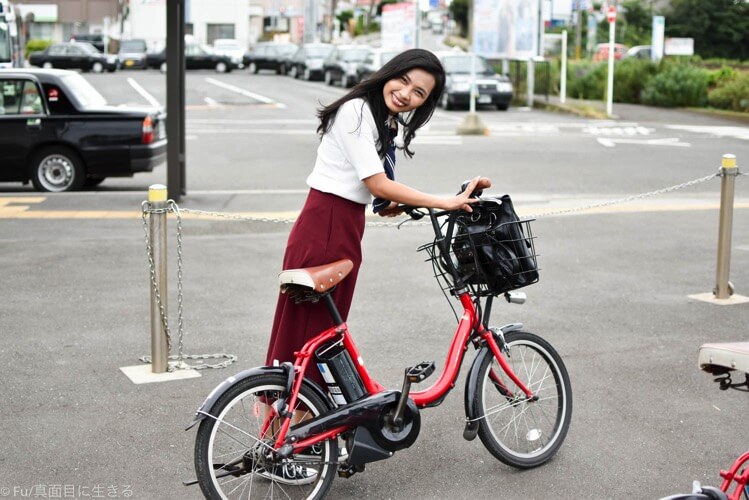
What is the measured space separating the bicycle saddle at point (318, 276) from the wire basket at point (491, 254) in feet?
1.26

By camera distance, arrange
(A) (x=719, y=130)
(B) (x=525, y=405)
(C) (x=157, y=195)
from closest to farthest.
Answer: (B) (x=525, y=405)
(C) (x=157, y=195)
(A) (x=719, y=130)

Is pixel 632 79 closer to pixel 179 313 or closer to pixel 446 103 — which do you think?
pixel 446 103

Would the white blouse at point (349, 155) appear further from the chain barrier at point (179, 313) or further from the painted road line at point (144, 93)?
the painted road line at point (144, 93)

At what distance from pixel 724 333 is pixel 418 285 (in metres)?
2.65

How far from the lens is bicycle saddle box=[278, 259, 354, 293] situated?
14.4 ft

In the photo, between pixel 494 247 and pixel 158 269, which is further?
pixel 158 269

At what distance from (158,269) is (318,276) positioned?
7.30ft

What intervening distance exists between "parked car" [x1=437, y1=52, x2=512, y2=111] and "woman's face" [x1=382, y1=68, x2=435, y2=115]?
28.6 m

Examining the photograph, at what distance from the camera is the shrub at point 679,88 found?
33.9m

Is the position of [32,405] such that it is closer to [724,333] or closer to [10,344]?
[10,344]

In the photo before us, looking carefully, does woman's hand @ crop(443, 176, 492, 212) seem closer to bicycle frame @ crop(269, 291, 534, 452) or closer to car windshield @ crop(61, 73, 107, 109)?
bicycle frame @ crop(269, 291, 534, 452)

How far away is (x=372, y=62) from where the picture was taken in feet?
137

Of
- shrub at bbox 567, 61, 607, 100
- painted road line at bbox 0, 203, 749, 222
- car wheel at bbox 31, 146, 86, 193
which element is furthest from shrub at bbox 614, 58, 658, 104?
car wheel at bbox 31, 146, 86, 193

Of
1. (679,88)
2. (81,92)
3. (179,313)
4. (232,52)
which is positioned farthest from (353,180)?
(232,52)
